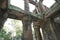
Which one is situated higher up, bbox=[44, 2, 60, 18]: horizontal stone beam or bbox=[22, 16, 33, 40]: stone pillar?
bbox=[44, 2, 60, 18]: horizontal stone beam

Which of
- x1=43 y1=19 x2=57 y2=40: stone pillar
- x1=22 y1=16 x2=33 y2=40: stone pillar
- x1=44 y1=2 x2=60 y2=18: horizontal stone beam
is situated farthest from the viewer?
x1=43 y1=19 x2=57 y2=40: stone pillar

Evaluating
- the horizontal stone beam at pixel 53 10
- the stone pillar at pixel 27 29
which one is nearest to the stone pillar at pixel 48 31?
the horizontal stone beam at pixel 53 10

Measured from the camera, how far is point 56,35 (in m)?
7.01

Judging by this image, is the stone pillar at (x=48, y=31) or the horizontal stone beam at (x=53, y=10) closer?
the horizontal stone beam at (x=53, y=10)

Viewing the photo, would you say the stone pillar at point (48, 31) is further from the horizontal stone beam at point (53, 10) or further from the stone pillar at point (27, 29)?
the stone pillar at point (27, 29)

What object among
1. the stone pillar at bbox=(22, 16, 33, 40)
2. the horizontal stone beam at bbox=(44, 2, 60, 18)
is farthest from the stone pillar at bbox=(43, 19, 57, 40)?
the stone pillar at bbox=(22, 16, 33, 40)

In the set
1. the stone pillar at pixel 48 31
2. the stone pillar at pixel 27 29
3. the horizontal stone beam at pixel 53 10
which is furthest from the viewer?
the stone pillar at pixel 48 31

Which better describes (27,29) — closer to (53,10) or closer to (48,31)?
(48,31)

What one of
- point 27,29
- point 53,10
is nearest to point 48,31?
point 53,10

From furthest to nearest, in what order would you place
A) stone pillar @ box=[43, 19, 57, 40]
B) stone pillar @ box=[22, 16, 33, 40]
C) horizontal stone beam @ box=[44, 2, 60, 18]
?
stone pillar @ box=[43, 19, 57, 40], horizontal stone beam @ box=[44, 2, 60, 18], stone pillar @ box=[22, 16, 33, 40]

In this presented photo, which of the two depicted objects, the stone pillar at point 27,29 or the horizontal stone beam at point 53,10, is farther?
the horizontal stone beam at point 53,10

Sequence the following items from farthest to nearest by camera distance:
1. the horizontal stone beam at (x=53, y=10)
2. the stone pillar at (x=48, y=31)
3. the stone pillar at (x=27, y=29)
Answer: the stone pillar at (x=48, y=31)
the horizontal stone beam at (x=53, y=10)
the stone pillar at (x=27, y=29)

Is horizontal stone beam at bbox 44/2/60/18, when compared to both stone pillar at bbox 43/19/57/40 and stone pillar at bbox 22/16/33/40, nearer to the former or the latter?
stone pillar at bbox 43/19/57/40

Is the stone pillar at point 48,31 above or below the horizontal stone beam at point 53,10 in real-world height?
below
